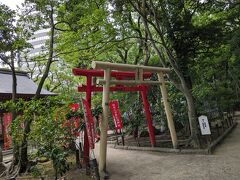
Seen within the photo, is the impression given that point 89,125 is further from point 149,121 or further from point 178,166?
point 149,121

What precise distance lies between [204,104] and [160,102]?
2.39m

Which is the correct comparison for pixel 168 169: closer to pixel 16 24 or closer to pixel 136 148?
pixel 136 148

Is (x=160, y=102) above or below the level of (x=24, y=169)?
above

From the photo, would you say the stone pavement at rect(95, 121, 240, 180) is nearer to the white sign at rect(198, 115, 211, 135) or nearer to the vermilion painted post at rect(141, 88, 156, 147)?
the white sign at rect(198, 115, 211, 135)

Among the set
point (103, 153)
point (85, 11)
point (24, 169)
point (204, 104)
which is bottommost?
point (24, 169)

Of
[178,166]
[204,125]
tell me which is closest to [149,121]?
[204,125]

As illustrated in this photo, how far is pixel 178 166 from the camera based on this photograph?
7105 mm

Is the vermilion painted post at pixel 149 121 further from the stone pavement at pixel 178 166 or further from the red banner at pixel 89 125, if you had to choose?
the red banner at pixel 89 125

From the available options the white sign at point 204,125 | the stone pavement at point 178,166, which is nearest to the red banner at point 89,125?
the stone pavement at point 178,166

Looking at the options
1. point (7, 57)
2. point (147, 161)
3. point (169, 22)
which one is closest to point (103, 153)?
point (147, 161)

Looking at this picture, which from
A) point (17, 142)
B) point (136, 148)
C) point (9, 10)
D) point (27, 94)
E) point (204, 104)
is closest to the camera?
point (17, 142)

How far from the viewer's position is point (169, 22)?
11.0m

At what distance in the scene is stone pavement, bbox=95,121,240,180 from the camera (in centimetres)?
612

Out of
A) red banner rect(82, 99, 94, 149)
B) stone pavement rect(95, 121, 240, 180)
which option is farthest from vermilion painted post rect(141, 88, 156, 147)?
red banner rect(82, 99, 94, 149)
